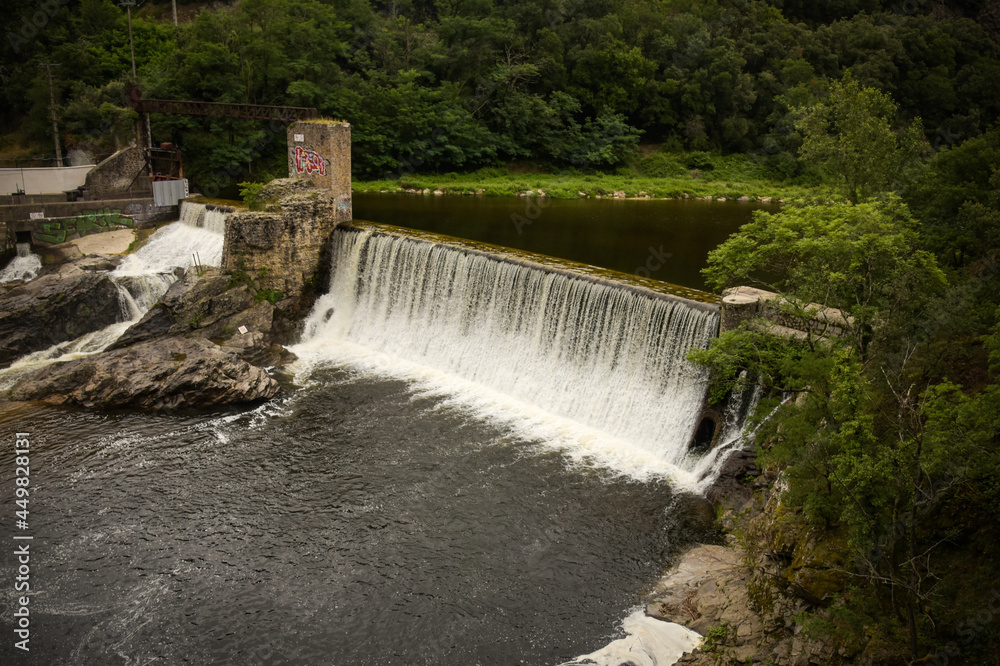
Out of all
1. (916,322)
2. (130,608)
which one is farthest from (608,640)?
(130,608)

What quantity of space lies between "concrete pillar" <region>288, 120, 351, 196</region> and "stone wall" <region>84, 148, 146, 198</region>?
979cm

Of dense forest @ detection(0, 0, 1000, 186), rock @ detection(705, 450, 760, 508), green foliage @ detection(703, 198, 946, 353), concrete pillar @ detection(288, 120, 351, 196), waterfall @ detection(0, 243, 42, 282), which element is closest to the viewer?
green foliage @ detection(703, 198, 946, 353)

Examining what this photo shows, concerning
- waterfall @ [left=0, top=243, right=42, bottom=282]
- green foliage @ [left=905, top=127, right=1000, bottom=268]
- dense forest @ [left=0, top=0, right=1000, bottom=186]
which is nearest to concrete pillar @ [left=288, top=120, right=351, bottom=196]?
waterfall @ [left=0, top=243, right=42, bottom=282]

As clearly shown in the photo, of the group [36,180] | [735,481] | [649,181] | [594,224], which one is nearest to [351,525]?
[735,481]

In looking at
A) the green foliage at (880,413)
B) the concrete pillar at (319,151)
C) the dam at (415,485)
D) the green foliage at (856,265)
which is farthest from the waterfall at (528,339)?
the green foliage at (856,265)

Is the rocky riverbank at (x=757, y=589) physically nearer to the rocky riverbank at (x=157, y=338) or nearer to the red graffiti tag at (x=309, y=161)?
the rocky riverbank at (x=157, y=338)

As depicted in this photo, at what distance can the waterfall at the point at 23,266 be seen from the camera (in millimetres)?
24000

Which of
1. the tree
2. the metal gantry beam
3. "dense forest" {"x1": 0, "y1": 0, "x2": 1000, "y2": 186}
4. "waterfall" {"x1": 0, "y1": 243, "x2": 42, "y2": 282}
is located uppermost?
"dense forest" {"x1": 0, "y1": 0, "x2": 1000, "y2": 186}

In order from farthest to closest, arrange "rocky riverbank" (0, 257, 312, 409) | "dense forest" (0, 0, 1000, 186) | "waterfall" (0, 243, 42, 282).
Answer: "dense forest" (0, 0, 1000, 186)
"waterfall" (0, 243, 42, 282)
"rocky riverbank" (0, 257, 312, 409)

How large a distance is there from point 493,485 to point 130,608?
6245 millimetres

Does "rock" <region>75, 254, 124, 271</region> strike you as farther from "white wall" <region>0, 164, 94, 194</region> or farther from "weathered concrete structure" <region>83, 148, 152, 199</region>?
"white wall" <region>0, 164, 94, 194</region>

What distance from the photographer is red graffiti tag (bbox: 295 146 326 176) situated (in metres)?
23.5

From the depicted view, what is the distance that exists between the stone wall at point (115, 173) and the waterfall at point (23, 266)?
14.0 ft

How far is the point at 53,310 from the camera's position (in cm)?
2072
